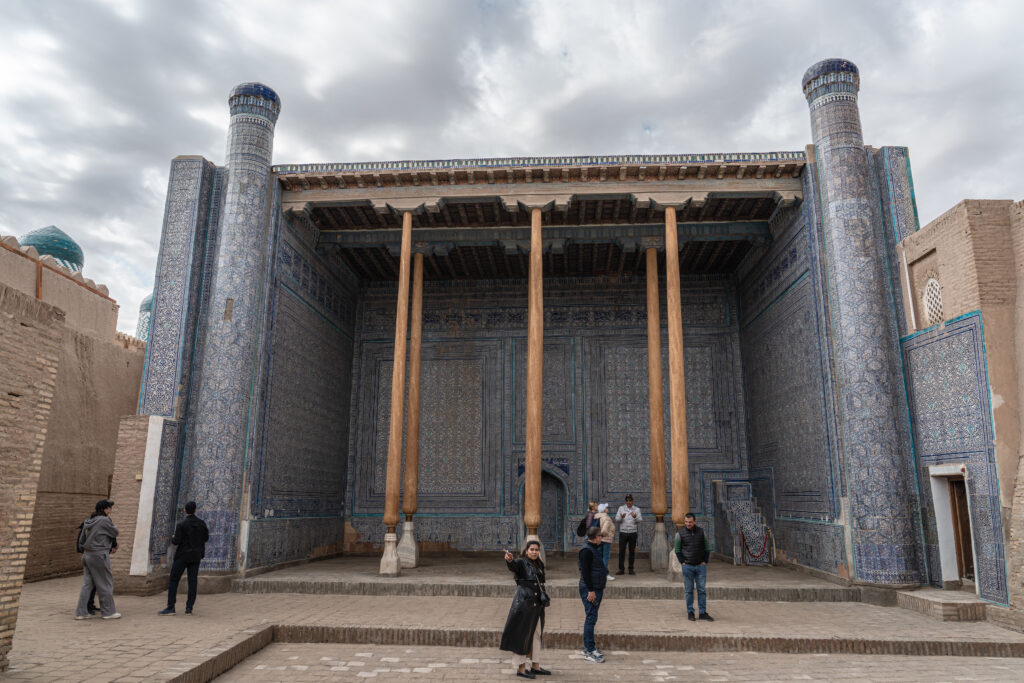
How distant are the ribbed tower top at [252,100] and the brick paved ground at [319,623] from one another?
7.32m

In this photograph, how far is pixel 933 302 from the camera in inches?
339

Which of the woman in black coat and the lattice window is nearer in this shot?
the woman in black coat

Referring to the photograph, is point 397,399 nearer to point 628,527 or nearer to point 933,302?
point 628,527

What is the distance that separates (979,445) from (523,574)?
584 centimetres

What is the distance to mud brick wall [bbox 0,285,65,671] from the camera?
4703 mm

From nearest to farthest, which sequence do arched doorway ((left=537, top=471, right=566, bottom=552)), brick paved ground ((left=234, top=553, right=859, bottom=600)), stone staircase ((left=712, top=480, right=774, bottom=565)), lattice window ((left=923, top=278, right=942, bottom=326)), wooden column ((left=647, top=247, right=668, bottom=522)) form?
lattice window ((left=923, top=278, right=942, bottom=326)) → brick paved ground ((left=234, top=553, right=859, bottom=600)) → wooden column ((left=647, top=247, right=668, bottom=522)) → stone staircase ((left=712, top=480, right=774, bottom=565)) → arched doorway ((left=537, top=471, right=566, bottom=552))

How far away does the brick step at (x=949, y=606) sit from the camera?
730cm

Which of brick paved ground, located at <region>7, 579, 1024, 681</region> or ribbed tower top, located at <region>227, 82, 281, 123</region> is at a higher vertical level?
ribbed tower top, located at <region>227, 82, 281, 123</region>

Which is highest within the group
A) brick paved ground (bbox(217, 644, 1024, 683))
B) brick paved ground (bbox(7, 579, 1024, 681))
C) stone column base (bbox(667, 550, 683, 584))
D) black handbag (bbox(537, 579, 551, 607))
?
black handbag (bbox(537, 579, 551, 607))

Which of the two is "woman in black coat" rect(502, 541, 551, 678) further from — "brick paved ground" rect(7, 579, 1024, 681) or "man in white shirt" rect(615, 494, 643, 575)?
"man in white shirt" rect(615, 494, 643, 575)

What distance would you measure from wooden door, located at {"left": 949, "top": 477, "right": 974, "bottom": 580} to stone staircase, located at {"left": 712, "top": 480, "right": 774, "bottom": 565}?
12.1 ft

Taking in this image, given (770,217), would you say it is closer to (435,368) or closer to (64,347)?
(435,368)

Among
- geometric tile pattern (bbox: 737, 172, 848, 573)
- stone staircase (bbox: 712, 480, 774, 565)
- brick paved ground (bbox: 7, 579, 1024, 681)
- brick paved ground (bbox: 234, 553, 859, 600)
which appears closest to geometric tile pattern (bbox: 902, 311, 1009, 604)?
brick paved ground (bbox: 7, 579, 1024, 681)

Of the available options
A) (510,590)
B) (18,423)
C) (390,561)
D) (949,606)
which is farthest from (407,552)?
(949,606)
